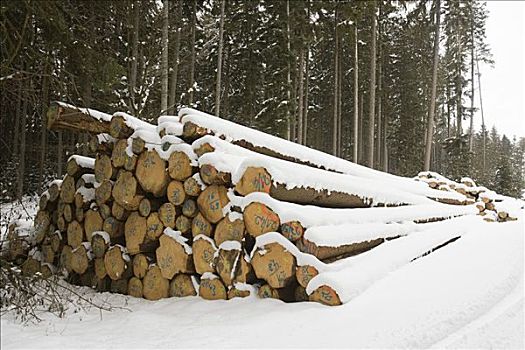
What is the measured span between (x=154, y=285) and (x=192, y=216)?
3.25 ft

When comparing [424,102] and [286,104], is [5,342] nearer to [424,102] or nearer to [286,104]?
[286,104]

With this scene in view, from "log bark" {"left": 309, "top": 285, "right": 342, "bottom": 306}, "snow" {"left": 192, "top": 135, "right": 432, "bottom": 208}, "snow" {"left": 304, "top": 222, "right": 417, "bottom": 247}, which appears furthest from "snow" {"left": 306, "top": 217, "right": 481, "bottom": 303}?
"snow" {"left": 192, "top": 135, "right": 432, "bottom": 208}

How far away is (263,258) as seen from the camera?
12.9 feet

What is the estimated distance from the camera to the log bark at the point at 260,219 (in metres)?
3.97

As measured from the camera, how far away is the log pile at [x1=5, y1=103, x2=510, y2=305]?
3.99 metres

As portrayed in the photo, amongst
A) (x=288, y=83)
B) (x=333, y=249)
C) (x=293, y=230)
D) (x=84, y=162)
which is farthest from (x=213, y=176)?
(x=288, y=83)

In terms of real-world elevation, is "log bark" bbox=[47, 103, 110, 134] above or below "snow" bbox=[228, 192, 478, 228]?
above

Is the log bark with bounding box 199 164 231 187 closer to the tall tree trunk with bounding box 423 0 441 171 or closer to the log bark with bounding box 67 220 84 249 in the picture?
the log bark with bounding box 67 220 84 249

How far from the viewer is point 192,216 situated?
457cm

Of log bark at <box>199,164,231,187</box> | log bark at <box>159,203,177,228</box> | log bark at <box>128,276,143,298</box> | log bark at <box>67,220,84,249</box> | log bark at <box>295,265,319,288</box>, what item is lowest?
log bark at <box>128,276,143,298</box>

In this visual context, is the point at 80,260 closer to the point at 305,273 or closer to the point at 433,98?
the point at 305,273

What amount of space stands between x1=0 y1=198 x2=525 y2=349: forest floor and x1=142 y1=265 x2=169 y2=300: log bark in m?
0.13

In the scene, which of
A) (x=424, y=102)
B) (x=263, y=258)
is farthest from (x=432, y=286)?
(x=424, y=102)

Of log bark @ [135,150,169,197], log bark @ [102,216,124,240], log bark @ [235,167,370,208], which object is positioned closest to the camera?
log bark @ [235,167,370,208]
